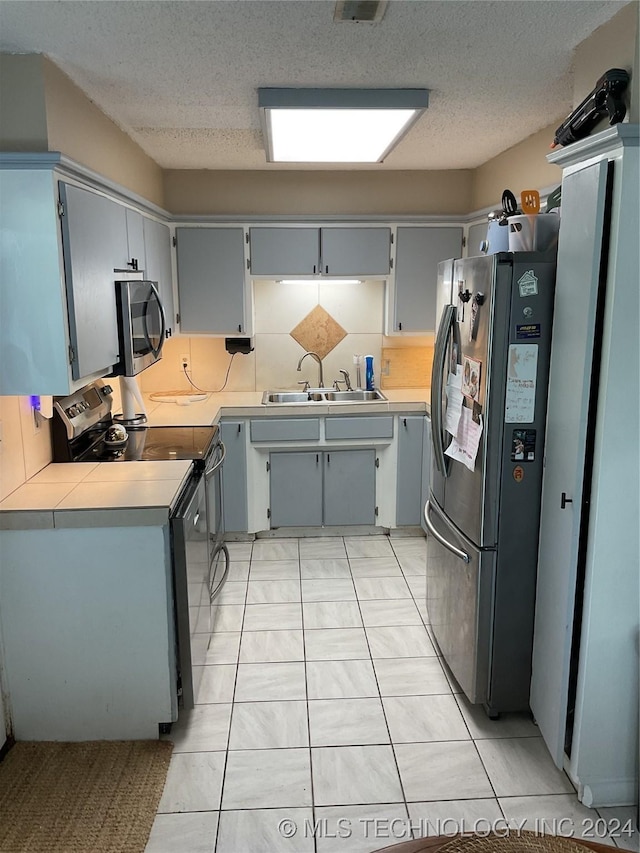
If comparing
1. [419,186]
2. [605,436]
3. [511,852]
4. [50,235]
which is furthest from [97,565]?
[419,186]

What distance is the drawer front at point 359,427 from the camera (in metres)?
4.01

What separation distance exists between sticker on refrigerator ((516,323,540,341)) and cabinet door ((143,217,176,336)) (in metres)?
2.02

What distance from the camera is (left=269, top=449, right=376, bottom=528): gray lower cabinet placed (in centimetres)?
408

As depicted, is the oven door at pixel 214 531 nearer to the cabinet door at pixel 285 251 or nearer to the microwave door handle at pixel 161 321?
the microwave door handle at pixel 161 321

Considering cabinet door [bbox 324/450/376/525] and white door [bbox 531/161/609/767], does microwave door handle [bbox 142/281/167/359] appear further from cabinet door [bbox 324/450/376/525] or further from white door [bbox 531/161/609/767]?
white door [bbox 531/161/609/767]

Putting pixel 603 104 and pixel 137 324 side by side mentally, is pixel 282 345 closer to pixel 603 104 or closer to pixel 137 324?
pixel 137 324

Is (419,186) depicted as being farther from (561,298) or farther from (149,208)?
(561,298)

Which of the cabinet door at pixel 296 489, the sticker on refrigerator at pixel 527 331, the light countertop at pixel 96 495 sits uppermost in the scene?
the sticker on refrigerator at pixel 527 331

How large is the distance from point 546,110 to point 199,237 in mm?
2228

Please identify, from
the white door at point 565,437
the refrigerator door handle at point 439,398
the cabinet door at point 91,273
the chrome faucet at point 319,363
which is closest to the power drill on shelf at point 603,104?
the white door at point 565,437

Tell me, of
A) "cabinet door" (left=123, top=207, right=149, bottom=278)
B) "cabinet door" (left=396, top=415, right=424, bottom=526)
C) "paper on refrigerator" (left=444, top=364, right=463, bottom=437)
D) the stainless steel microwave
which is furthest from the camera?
A: "cabinet door" (left=396, top=415, right=424, bottom=526)

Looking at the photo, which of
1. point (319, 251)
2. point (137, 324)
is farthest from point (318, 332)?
point (137, 324)

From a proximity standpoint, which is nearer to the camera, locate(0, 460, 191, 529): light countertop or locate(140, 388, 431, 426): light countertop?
locate(0, 460, 191, 529): light countertop

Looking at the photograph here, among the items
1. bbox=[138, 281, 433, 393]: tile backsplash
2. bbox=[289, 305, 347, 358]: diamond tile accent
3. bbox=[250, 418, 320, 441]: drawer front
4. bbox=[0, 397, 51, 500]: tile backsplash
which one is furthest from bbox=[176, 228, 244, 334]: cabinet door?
bbox=[0, 397, 51, 500]: tile backsplash
